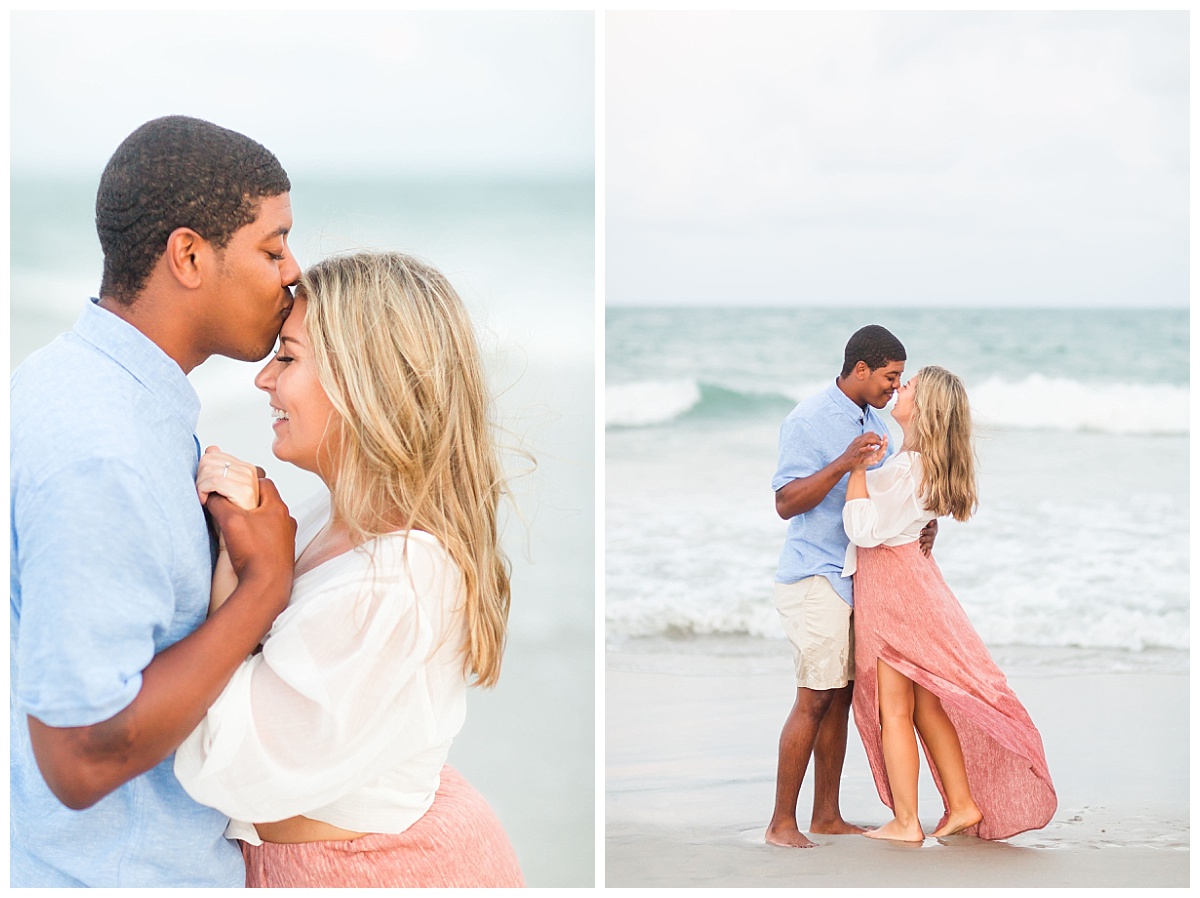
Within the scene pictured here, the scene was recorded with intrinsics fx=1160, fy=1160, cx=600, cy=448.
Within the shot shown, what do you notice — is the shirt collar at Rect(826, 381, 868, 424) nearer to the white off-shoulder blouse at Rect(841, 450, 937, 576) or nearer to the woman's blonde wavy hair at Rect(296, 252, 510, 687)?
the white off-shoulder blouse at Rect(841, 450, 937, 576)

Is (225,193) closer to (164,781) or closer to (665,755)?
(164,781)

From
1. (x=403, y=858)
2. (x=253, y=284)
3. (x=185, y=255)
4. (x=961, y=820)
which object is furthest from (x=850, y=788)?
(x=185, y=255)

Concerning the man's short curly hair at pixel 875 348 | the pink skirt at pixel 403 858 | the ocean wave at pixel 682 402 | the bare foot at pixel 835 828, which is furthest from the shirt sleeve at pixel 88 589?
the ocean wave at pixel 682 402

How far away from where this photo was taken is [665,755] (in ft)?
13.0

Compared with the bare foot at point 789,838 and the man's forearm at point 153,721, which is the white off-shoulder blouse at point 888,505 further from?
the man's forearm at point 153,721

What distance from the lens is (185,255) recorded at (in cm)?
183

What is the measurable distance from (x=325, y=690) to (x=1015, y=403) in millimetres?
7751

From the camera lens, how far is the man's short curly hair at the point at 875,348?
10.5ft

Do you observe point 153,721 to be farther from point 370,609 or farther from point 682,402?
point 682,402

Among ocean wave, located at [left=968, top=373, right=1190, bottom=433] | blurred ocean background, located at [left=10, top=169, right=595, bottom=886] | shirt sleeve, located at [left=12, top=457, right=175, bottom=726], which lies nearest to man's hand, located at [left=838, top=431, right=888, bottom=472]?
blurred ocean background, located at [left=10, top=169, right=595, bottom=886]

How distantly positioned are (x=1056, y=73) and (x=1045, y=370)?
5.26 metres

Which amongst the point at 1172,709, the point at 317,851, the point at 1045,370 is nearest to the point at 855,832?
the point at 1172,709

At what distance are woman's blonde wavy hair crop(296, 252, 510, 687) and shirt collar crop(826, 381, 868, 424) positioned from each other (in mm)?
1567

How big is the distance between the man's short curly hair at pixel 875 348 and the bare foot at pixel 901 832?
1300 mm
